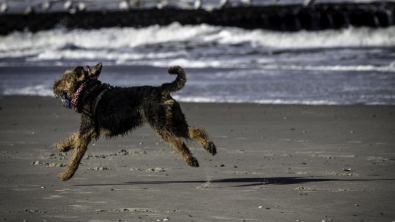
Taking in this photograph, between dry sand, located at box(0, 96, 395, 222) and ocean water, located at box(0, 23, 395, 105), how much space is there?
312 cm

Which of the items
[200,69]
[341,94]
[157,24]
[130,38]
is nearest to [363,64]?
[200,69]

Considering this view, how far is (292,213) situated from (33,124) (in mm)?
6713

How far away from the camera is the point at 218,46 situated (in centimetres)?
3306

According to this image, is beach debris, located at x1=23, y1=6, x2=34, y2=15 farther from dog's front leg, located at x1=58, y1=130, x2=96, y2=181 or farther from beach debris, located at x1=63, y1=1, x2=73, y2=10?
dog's front leg, located at x1=58, y1=130, x2=96, y2=181

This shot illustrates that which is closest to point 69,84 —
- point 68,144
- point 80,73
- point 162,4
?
point 80,73

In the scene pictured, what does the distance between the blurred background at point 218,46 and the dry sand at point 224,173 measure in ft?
10.3

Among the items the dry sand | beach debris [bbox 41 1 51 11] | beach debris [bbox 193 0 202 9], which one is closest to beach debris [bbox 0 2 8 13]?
beach debris [bbox 41 1 51 11]

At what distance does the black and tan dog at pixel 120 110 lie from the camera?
7.06 metres

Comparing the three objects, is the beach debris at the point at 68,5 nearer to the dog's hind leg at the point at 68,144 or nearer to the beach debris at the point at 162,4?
the beach debris at the point at 162,4

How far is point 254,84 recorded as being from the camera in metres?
16.6

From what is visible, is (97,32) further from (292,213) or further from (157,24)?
(292,213)

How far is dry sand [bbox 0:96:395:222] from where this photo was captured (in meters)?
5.82

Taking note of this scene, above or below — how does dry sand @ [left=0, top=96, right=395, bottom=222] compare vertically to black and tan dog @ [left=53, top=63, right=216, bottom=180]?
below

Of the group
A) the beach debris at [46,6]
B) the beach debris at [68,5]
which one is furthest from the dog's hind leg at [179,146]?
the beach debris at [46,6]
